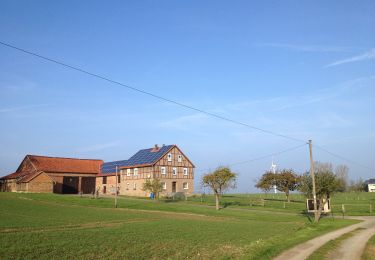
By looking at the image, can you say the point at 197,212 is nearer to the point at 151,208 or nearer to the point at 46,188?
the point at 151,208

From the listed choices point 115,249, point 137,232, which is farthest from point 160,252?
point 137,232

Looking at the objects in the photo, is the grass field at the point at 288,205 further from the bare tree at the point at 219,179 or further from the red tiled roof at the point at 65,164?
the red tiled roof at the point at 65,164

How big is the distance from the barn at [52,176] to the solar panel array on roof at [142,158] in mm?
4281

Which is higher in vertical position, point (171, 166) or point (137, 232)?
point (171, 166)

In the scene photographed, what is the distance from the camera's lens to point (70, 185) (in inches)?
3209

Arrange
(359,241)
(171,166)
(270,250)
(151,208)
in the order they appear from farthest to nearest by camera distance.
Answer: (171,166) < (151,208) < (359,241) < (270,250)

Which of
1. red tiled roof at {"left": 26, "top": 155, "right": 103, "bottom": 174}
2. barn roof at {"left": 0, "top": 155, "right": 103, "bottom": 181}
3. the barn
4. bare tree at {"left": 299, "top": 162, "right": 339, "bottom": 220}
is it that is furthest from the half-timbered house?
bare tree at {"left": 299, "top": 162, "right": 339, "bottom": 220}

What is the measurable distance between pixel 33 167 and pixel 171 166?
29544 millimetres

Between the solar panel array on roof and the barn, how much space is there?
428 centimetres

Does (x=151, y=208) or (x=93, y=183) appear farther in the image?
(x=93, y=183)

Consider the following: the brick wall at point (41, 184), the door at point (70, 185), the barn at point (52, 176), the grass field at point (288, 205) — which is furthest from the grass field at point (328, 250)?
the door at point (70, 185)

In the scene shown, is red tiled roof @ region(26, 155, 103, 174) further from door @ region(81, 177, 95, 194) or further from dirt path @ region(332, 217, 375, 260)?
dirt path @ region(332, 217, 375, 260)

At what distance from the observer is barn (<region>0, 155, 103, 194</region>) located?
7137 cm

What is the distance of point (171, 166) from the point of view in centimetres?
7806
